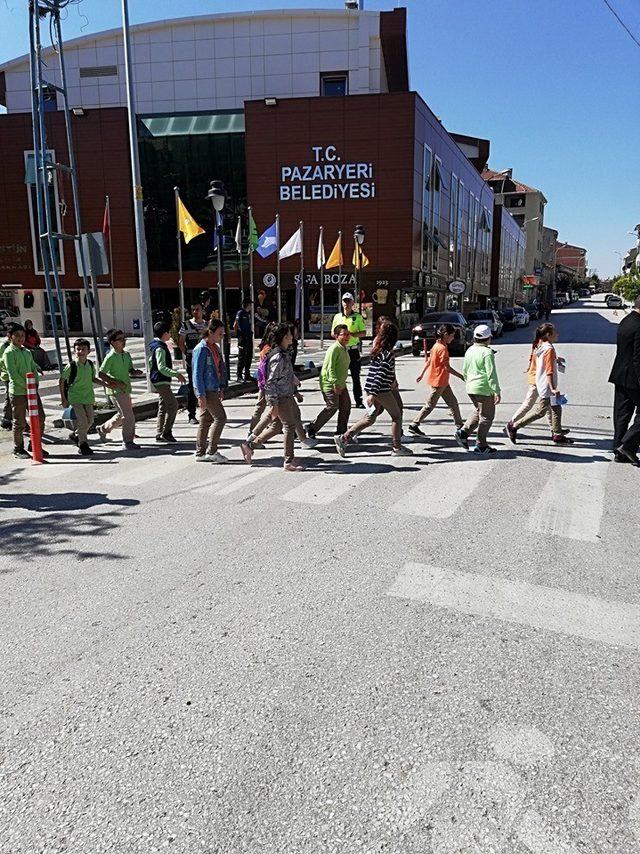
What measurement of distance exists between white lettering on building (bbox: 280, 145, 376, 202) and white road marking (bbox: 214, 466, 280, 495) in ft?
101

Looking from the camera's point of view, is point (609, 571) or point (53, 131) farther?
point (53, 131)

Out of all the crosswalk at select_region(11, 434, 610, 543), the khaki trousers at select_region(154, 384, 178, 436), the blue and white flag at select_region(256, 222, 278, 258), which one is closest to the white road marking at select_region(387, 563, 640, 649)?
the crosswalk at select_region(11, 434, 610, 543)

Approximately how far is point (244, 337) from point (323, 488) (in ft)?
29.6

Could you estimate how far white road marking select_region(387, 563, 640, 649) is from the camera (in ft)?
12.4

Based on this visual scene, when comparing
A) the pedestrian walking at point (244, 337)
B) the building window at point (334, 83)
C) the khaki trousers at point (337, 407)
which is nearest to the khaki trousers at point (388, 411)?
the khaki trousers at point (337, 407)

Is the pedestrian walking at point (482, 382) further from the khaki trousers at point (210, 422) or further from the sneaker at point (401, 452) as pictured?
the khaki trousers at point (210, 422)

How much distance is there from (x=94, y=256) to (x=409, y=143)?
92.7 feet

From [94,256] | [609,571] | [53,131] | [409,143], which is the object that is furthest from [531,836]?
[53,131]

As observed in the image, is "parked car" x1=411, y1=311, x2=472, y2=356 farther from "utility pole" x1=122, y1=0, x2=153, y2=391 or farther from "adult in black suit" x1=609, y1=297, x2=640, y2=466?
"adult in black suit" x1=609, y1=297, x2=640, y2=466

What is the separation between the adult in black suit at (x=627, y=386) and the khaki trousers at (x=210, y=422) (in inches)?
192

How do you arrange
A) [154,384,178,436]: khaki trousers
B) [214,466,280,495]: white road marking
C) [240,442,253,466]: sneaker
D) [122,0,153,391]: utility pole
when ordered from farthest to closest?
[122,0,153,391]: utility pole → [154,384,178,436]: khaki trousers → [240,442,253,466]: sneaker → [214,466,280,495]: white road marking

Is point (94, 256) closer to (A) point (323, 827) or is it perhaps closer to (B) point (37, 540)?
(B) point (37, 540)

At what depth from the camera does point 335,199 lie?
35.4 m

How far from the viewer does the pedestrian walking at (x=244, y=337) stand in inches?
577
